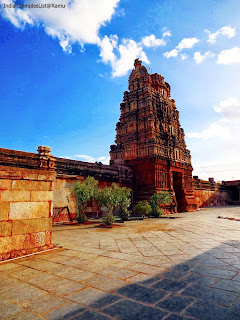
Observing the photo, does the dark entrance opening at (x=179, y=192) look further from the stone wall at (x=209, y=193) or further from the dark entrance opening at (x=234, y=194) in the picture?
the dark entrance opening at (x=234, y=194)

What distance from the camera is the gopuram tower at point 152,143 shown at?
617 inches

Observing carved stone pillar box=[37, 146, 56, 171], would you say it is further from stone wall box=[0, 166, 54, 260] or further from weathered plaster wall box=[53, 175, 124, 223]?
stone wall box=[0, 166, 54, 260]

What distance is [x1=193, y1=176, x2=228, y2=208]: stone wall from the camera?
24.1 m

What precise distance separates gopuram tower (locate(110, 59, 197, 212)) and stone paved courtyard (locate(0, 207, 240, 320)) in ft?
36.1

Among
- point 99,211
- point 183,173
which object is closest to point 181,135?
point 183,173

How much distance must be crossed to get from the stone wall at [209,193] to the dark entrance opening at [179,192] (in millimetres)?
6038

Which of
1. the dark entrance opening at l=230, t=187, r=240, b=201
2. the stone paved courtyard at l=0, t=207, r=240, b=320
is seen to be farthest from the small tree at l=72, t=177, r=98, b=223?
the dark entrance opening at l=230, t=187, r=240, b=201

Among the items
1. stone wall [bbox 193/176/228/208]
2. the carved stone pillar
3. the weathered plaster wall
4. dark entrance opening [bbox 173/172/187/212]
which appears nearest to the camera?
the carved stone pillar

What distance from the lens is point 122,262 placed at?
3689 millimetres

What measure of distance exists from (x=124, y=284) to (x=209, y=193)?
26809 mm

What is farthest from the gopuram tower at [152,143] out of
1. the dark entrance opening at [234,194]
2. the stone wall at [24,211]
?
the dark entrance opening at [234,194]

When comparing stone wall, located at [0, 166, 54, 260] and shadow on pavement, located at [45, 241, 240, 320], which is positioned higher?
stone wall, located at [0, 166, 54, 260]

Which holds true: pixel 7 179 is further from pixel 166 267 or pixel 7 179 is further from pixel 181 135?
pixel 181 135

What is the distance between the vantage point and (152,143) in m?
15.7
